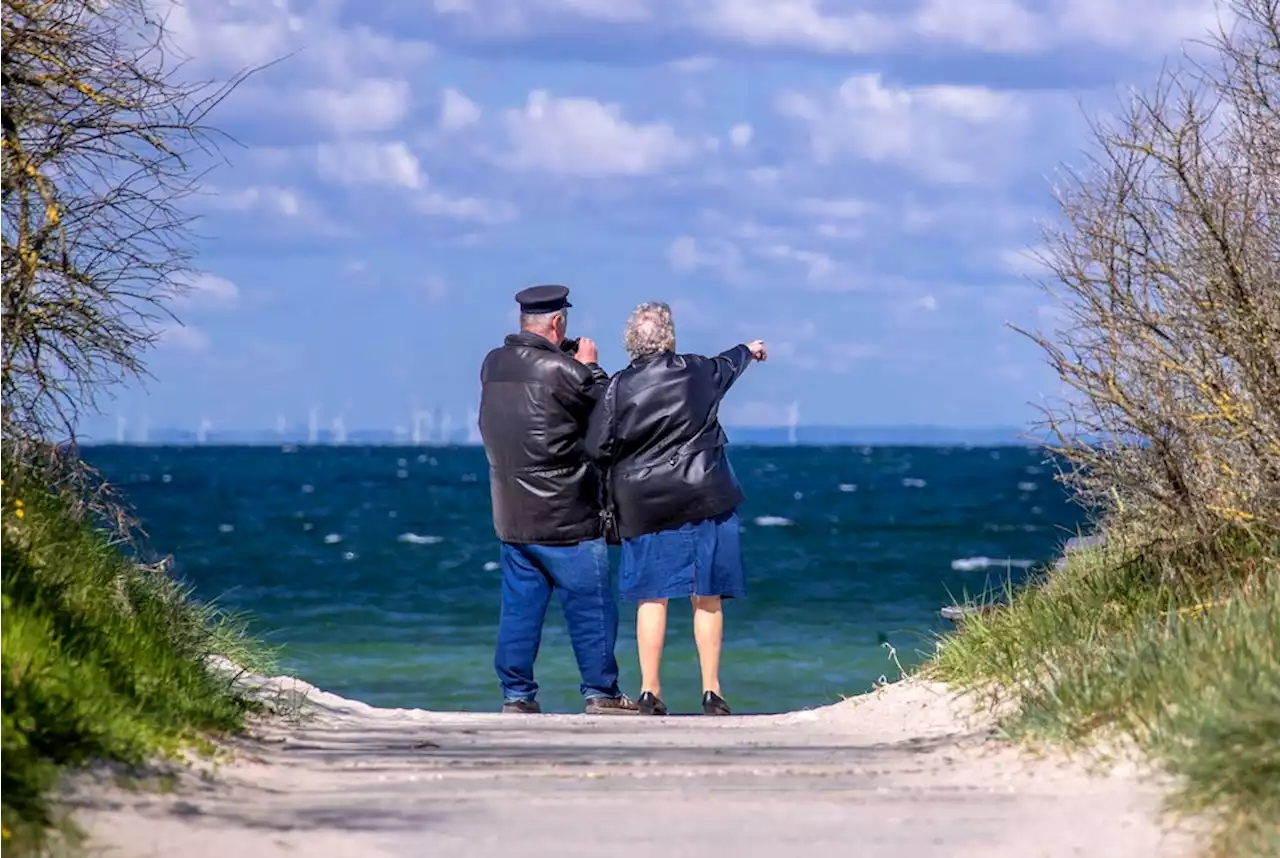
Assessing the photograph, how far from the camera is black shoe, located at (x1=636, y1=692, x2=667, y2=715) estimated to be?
988 centimetres

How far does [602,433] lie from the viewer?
9797 mm

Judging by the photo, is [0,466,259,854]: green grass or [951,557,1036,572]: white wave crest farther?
[951,557,1036,572]: white wave crest

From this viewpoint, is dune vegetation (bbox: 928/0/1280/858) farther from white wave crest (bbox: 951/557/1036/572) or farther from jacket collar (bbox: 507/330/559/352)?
white wave crest (bbox: 951/557/1036/572)

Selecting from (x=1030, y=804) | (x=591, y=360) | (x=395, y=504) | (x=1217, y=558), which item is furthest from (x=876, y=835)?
(x=395, y=504)

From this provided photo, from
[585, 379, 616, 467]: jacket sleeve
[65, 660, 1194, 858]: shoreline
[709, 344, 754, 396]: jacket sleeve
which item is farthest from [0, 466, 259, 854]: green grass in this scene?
[709, 344, 754, 396]: jacket sleeve

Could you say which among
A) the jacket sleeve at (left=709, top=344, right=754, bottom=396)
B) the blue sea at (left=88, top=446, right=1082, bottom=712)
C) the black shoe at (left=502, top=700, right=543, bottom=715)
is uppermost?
the jacket sleeve at (left=709, top=344, right=754, bottom=396)

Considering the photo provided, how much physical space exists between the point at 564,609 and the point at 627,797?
3898 millimetres

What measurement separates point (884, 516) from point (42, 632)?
6188cm

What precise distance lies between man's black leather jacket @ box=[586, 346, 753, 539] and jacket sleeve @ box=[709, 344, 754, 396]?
38mm

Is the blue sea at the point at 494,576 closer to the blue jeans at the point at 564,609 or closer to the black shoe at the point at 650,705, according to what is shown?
the black shoe at the point at 650,705

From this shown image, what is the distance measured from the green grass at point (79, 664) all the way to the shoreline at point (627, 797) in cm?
17

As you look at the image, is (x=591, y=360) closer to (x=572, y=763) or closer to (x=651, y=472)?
(x=651, y=472)

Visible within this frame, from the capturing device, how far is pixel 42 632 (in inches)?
269

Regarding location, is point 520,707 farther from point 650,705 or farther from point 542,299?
point 542,299
